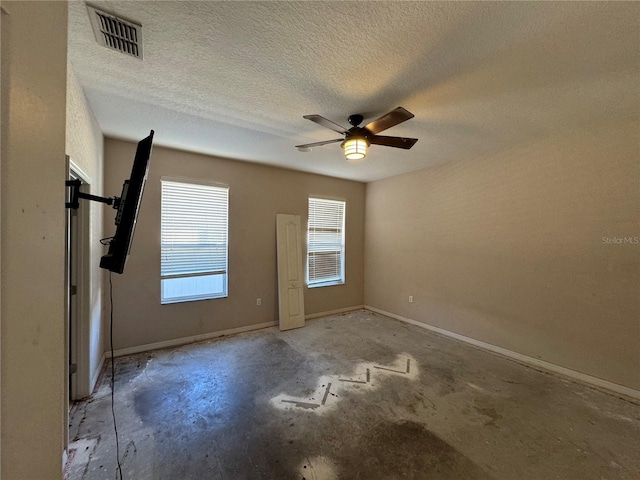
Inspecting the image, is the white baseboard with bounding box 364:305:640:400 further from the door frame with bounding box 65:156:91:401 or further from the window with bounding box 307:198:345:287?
the door frame with bounding box 65:156:91:401

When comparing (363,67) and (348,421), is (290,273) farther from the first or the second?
(363,67)

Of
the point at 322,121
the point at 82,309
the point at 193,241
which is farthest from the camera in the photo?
the point at 193,241

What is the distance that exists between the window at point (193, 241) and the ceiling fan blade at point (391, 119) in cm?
247

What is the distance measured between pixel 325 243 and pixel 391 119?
314 centimetres

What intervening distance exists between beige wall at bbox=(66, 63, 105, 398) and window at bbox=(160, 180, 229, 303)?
0.72 meters

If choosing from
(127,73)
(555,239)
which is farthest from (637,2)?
(127,73)

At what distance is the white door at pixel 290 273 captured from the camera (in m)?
4.25

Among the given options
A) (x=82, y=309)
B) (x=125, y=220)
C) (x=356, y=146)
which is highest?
(x=356, y=146)

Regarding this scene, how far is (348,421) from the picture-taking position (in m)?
2.09

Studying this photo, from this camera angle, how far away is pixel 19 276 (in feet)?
1.71

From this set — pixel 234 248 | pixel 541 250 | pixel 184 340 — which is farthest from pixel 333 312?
pixel 541 250

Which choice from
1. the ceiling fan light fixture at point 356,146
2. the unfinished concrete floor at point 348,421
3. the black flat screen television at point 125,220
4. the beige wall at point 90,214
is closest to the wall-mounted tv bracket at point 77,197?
the black flat screen television at point 125,220

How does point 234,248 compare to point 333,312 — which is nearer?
point 234,248

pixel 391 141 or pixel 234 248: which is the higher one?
pixel 391 141
